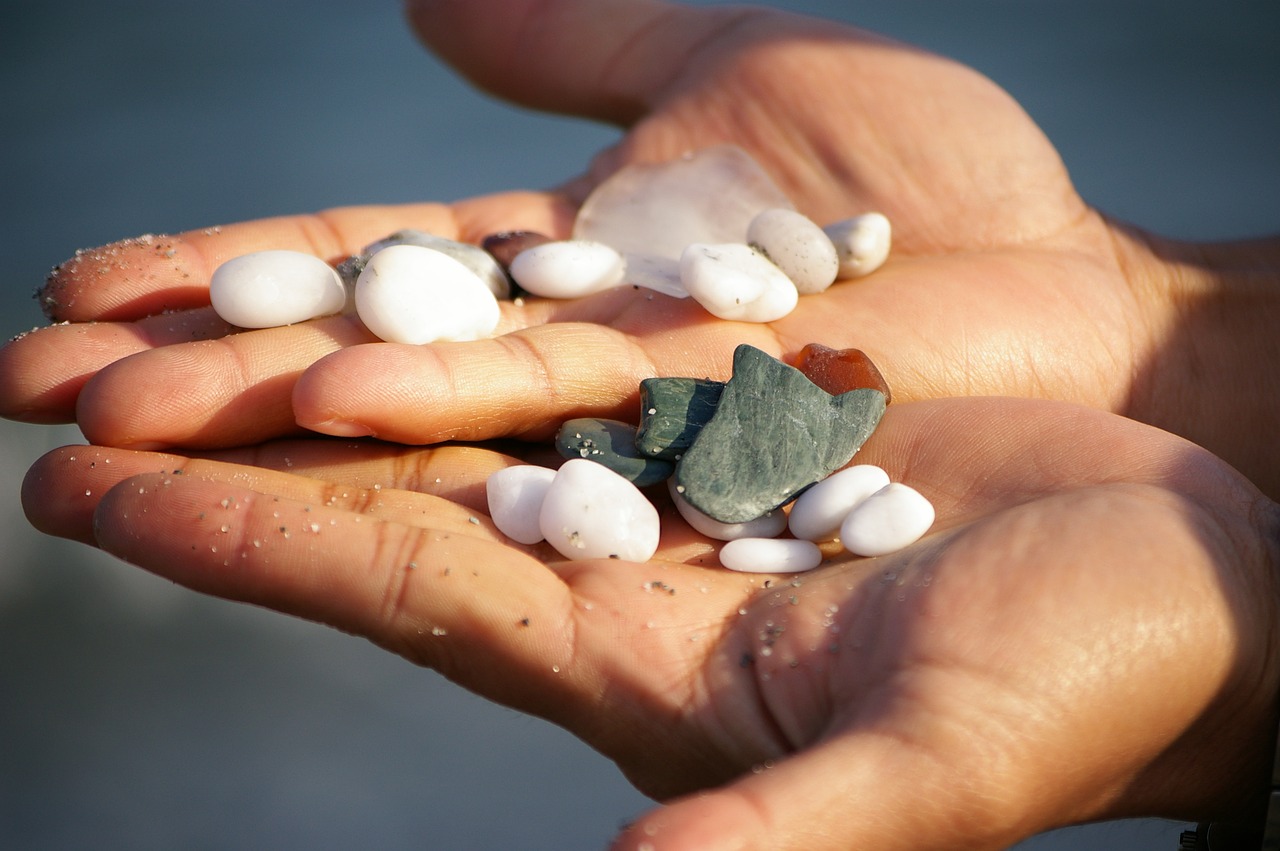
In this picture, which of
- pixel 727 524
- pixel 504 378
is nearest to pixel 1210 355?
pixel 727 524

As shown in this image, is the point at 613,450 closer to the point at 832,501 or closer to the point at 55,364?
the point at 832,501

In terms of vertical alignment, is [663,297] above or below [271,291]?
below

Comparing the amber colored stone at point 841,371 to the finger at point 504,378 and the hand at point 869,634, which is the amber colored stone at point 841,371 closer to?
the finger at point 504,378

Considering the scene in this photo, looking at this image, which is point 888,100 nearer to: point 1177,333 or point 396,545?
point 1177,333

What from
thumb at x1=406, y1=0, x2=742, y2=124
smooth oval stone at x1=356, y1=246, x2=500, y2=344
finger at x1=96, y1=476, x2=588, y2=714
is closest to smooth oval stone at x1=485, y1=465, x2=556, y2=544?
finger at x1=96, y1=476, x2=588, y2=714

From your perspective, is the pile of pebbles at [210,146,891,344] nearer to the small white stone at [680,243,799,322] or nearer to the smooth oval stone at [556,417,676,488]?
the small white stone at [680,243,799,322]

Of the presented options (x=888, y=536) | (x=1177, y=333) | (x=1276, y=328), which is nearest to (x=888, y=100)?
A: (x=1177, y=333)
